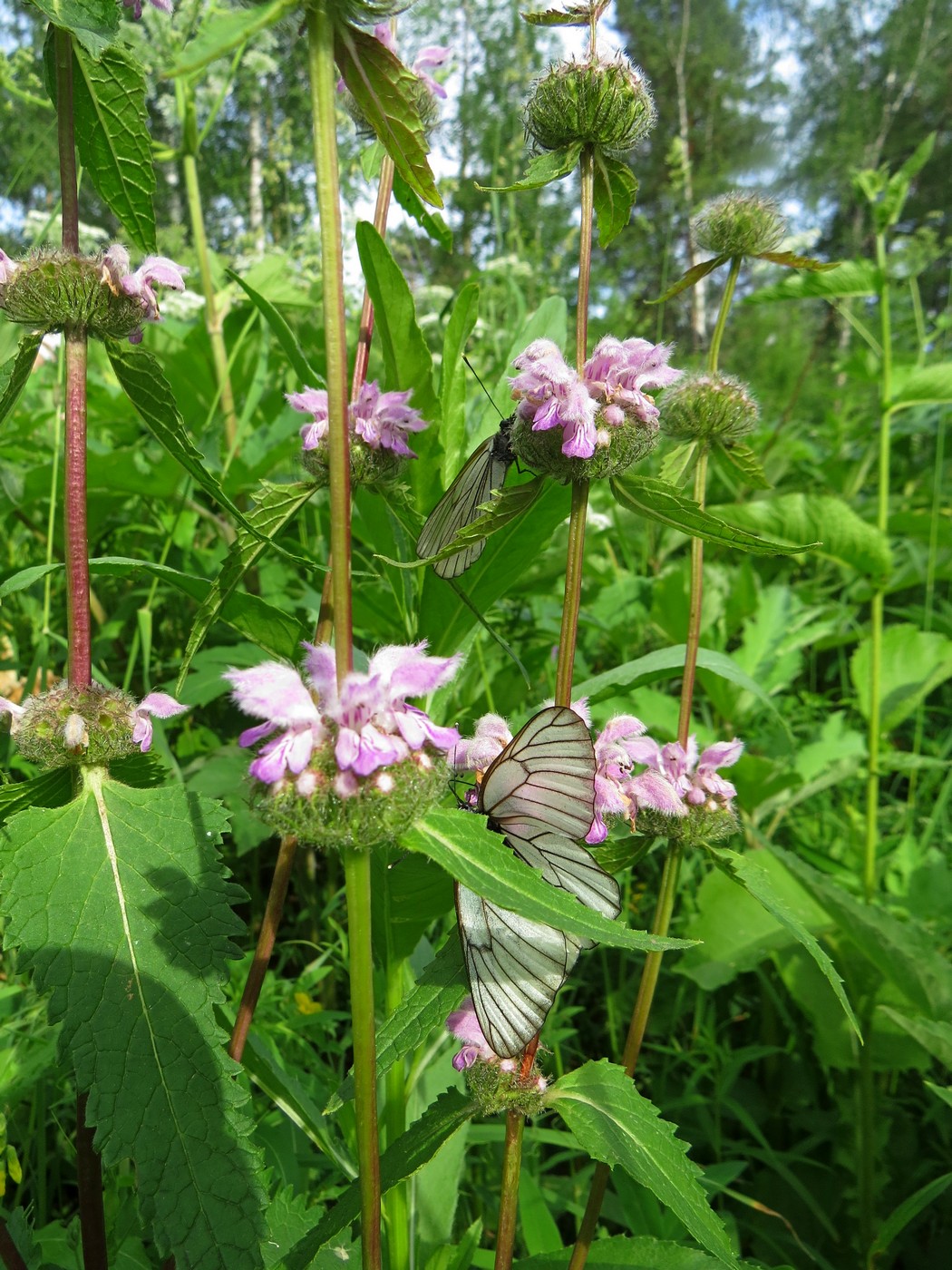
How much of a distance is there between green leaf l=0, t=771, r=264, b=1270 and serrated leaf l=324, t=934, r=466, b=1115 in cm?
Answer: 13

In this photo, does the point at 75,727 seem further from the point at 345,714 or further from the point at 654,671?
the point at 654,671

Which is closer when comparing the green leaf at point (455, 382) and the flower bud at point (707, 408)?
the flower bud at point (707, 408)

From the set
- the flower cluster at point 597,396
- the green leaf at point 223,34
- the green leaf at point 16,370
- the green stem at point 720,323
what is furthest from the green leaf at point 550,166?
the green leaf at point 16,370

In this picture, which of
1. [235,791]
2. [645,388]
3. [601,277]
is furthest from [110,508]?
[601,277]

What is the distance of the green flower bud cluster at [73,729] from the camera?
1.06 meters

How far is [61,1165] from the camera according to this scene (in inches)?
66.8

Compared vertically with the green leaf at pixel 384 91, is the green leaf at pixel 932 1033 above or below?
below

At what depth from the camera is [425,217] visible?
3.93ft

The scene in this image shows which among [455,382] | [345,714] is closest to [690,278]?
[455,382]

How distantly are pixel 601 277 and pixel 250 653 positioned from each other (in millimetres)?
5459

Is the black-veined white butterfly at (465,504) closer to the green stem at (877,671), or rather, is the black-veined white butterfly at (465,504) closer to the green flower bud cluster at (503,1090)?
the green flower bud cluster at (503,1090)

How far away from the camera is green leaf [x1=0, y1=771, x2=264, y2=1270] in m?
0.85

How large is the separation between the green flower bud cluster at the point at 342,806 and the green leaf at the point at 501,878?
0.11 feet

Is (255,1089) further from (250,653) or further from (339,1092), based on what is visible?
(250,653)
